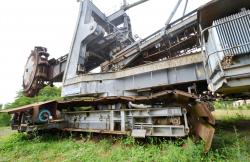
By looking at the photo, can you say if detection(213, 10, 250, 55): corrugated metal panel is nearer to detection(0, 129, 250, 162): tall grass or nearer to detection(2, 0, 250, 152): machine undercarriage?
detection(2, 0, 250, 152): machine undercarriage

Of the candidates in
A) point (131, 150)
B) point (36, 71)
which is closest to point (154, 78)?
point (131, 150)

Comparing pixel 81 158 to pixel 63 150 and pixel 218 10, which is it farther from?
pixel 218 10

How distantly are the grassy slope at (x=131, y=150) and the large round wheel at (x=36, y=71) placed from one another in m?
9.51

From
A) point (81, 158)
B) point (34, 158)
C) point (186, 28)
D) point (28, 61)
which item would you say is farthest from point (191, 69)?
point (28, 61)

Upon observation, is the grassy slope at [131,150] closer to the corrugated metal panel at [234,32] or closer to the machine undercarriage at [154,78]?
the machine undercarriage at [154,78]

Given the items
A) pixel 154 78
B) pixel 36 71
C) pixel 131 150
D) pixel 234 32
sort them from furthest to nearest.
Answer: pixel 36 71, pixel 154 78, pixel 131 150, pixel 234 32

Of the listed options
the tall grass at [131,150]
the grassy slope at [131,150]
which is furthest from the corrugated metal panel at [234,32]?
the tall grass at [131,150]

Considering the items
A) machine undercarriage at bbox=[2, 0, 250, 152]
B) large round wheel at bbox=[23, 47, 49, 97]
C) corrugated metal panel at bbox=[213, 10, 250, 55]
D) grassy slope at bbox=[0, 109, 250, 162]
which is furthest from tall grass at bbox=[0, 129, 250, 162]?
large round wheel at bbox=[23, 47, 49, 97]

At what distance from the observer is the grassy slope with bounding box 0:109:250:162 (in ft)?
14.4

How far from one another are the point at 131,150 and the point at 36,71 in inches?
567

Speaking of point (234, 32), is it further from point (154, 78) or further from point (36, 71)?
point (36, 71)

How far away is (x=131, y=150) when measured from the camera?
5.38 metres

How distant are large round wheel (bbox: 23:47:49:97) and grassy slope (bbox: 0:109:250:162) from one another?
951cm

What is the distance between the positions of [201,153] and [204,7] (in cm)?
445
